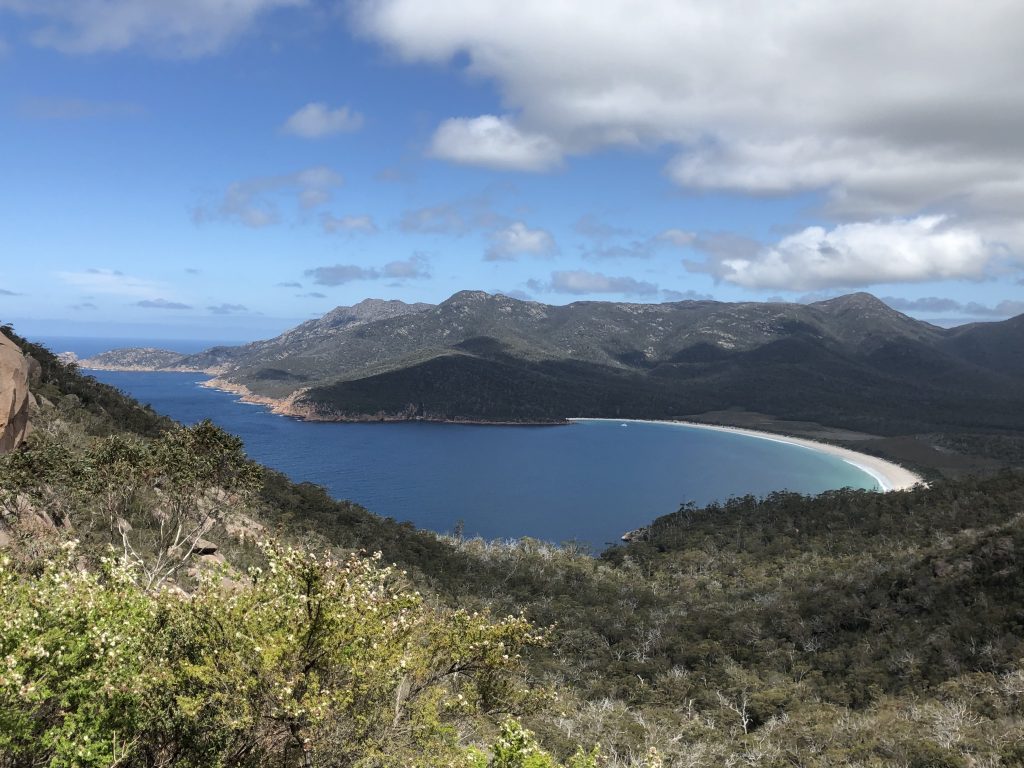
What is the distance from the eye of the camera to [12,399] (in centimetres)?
3656

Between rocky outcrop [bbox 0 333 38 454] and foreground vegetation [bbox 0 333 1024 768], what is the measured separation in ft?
9.49

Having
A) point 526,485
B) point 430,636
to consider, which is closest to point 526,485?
point 526,485

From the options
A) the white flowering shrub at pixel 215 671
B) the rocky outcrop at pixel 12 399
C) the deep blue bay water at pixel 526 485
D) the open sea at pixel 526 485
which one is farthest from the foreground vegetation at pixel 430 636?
the deep blue bay water at pixel 526 485

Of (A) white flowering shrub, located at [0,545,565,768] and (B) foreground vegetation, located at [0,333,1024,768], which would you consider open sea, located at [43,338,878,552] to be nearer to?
(B) foreground vegetation, located at [0,333,1024,768]

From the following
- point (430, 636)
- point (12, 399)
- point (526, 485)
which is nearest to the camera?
point (430, 636)

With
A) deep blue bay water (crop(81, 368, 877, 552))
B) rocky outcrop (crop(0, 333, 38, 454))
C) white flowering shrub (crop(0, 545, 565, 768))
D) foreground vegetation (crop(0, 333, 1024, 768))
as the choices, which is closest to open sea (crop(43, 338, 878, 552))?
deep blue bay water (crop(81, 368, 877, 552))

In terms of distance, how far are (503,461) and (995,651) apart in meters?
159

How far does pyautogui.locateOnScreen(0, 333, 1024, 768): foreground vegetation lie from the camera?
13180 mm

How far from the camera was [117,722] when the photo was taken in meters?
13.3

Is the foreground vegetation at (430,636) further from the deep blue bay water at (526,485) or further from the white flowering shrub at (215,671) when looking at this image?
the deep blue bay water at (526,485)

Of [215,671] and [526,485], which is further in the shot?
[526,485]

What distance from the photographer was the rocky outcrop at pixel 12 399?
35.8 m

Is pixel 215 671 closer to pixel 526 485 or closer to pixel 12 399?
pixel 12 399

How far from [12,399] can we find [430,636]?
3475cm
